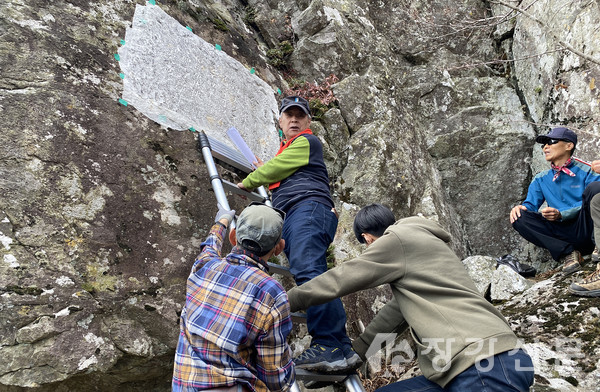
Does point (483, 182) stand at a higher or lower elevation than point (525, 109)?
lower

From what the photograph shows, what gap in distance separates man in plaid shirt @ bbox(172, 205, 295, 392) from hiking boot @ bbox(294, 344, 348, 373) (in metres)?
0.34

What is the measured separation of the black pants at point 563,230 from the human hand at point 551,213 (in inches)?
4.5

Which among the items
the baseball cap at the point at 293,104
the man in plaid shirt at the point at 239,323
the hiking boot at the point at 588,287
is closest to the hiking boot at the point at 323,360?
the man in plaid shirt at the point at 239,323

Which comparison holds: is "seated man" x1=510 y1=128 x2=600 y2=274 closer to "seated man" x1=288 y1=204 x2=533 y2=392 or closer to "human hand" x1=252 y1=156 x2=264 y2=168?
"seated man" x1=288 y1=204 x2=533 y2=392

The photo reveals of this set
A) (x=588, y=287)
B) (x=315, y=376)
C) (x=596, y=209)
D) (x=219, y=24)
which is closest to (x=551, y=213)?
(x=596, y=209)

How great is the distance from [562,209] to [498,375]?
4.30 metres

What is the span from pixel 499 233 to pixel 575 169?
1975mm

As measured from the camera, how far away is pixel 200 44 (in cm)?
577

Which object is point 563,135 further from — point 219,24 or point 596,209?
point 219,24

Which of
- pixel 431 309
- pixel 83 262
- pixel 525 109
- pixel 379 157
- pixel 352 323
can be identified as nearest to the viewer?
pixel 431 309

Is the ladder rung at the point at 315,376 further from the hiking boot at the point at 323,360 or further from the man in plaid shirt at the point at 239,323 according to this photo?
the man in plaid shirt at the point at 239,323

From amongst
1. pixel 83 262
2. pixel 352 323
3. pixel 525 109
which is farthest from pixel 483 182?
pixel 83 262

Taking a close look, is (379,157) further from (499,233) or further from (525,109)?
(525,109)

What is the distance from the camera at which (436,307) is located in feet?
8.45
